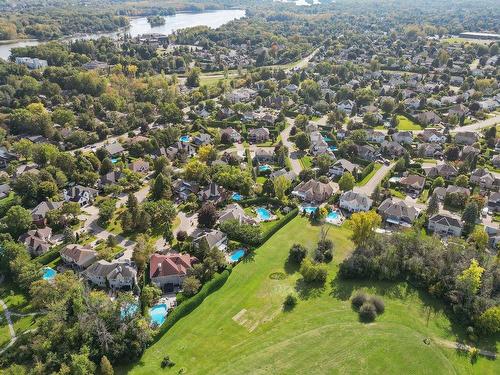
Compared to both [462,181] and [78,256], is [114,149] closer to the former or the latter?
[78,256]

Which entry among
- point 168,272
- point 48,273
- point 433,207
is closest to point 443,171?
→ point 433,207

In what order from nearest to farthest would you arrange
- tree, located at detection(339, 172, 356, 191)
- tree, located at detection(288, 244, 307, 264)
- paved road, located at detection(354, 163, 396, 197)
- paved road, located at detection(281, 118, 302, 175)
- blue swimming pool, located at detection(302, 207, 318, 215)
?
1. tree, located at detection(288, 244, 307, 264)
2. blue swimming pool, located at detection(302, 207, 318, 215)
3. tree, located at detection(339, 172, 356, 191)
4. paved road, located at detection(354, 163, 396, 197)
5. paved road, located at detection(281, 118, 302, 175)

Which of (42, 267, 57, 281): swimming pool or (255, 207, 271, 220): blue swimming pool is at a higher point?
(42, 267, 57, 281): swimming pool

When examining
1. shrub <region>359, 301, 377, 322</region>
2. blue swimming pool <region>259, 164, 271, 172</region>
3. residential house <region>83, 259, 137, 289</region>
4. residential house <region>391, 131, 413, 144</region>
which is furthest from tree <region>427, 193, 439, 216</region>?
residential house <region>83, 259, 137, 289</region>

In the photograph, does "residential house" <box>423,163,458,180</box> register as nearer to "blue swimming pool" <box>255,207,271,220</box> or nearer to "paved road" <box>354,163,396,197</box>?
"paved road" <box>354,163,396,197</box>

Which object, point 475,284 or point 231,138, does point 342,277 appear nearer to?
point 475,284

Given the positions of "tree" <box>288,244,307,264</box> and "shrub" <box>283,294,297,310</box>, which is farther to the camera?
"tree" <box>288,244,307,264</box>

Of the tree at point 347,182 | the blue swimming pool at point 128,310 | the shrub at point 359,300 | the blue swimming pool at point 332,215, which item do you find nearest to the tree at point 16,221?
the blue swimming pool at point 128,310
